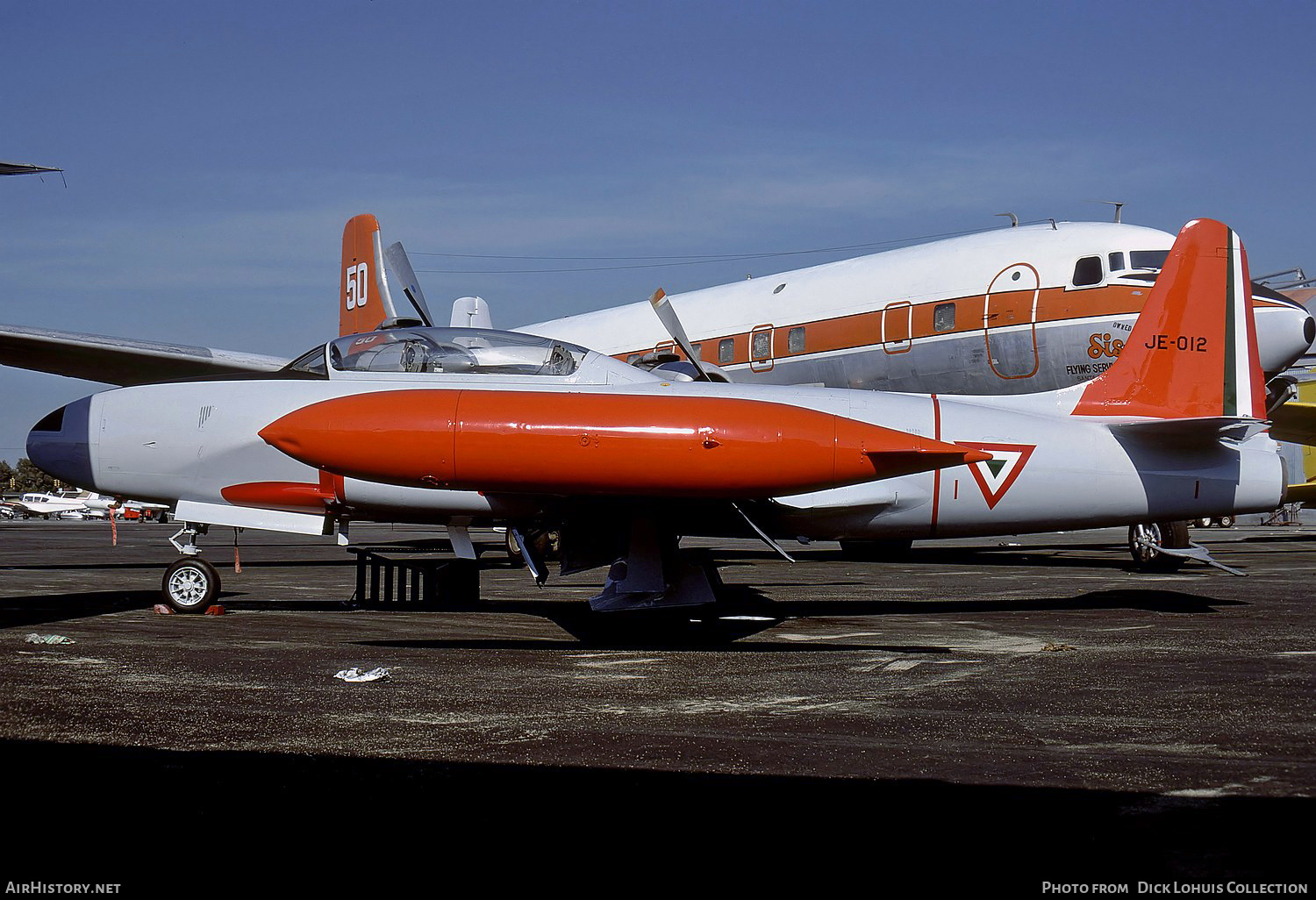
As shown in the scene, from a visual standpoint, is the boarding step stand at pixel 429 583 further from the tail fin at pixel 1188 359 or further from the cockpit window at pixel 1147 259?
the cockpit window at pixel 1147 259

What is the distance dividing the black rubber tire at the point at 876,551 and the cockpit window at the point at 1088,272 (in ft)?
20.9

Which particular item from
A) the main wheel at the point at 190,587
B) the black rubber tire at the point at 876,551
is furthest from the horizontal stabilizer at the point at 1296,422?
the main wheel at the point at 190,587

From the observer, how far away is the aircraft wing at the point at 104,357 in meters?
17.1

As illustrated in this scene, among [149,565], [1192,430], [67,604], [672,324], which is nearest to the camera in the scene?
[1192,430]

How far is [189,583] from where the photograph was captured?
11.2 meters

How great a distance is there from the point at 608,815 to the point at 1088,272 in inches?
562

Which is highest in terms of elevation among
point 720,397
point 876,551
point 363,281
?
point 363,281

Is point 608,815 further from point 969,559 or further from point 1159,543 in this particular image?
point 969,559

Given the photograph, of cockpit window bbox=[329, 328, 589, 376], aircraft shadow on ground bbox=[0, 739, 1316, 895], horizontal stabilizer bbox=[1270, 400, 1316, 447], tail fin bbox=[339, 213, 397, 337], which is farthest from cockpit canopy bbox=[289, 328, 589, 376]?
horizontal stabilizer bbox=[1270, 400, 1316, 447]

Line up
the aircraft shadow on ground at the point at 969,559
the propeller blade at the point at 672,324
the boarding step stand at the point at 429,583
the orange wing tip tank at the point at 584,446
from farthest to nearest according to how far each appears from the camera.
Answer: the aircraft shadow on ground at the point at 969,559
the propeller blade at the point at 672,324
the boarding step stand at the point at 429,583
the orange wing tip tank at the point at 584,446

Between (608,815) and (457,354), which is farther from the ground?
(457,354)

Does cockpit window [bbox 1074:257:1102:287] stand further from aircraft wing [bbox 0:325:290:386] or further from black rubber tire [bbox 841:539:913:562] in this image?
aircraft wing [bbox 0:325:290:386]

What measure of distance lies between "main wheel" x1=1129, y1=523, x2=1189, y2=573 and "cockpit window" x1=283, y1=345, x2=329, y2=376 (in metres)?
12.2

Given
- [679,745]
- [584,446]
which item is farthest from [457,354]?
[679,745]
